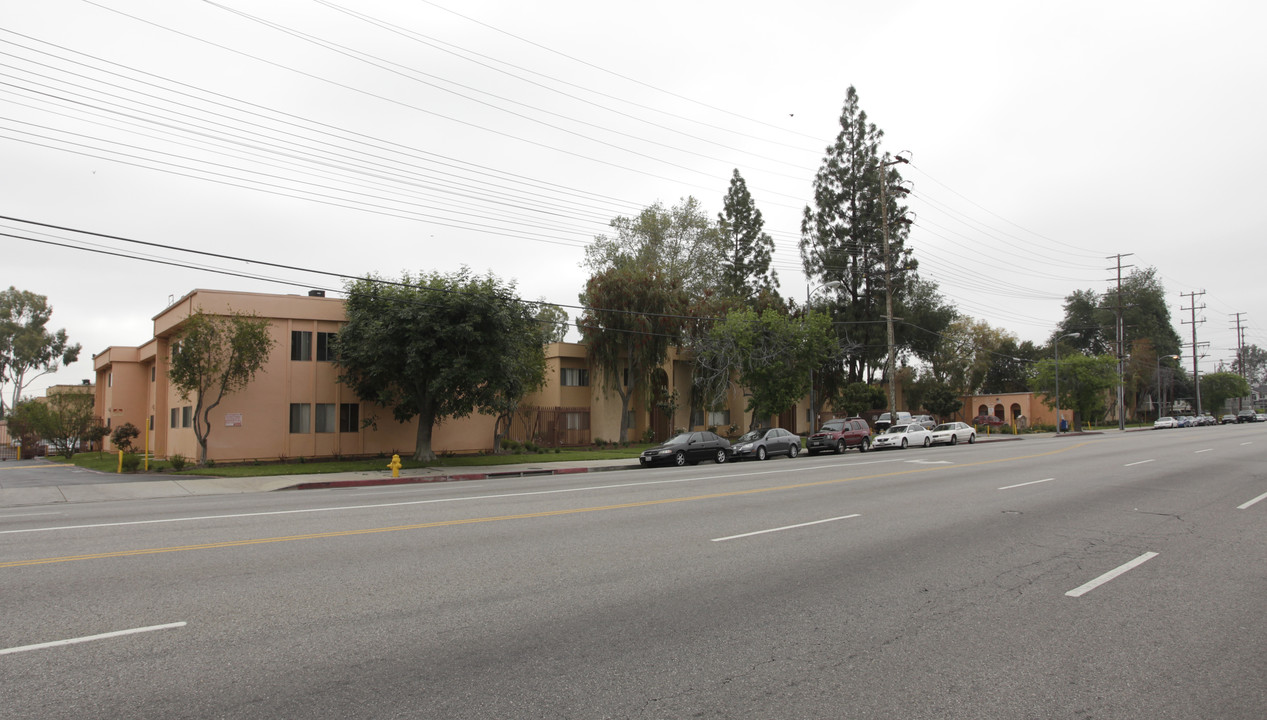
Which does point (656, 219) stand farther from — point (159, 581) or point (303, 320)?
point (159, 581)

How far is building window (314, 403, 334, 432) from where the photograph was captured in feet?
97.7

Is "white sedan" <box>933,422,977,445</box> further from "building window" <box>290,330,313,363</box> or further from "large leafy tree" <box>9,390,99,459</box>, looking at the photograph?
"large leafy tree" <box>9,390,99,459</box>

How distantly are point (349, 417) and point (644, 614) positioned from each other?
2698 centimetres

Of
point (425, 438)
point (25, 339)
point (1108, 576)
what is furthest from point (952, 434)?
point (25, 339)

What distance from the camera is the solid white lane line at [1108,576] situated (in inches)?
275

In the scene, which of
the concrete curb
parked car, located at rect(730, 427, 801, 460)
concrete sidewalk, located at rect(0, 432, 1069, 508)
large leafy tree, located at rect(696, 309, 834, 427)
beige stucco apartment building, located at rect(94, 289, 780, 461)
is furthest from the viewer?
large leafy tree, located at rect(696, 309, 834, 427)

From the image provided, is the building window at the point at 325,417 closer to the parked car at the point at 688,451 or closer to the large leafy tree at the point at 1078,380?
the parked car at the point at 688,451

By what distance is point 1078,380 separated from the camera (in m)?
61.8

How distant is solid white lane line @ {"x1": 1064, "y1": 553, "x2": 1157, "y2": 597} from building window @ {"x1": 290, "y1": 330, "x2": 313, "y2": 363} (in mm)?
28376

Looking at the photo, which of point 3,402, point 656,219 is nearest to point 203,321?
point 656,219

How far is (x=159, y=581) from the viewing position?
24.1 ft

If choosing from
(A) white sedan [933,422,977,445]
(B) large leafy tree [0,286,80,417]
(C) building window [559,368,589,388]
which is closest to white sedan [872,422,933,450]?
(A) white sedan [933,422,977,445]

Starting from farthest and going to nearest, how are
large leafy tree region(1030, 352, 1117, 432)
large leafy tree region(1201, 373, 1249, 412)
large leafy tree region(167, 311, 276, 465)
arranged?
large leafy tree region(1201, 373, 1249, 412) → large leafy tree region(1030, 352, 1117, 432) → large leafy tree region(167, 311, 276, 465)

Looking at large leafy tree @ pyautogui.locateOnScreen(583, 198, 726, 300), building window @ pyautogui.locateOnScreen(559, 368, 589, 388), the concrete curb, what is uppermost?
large leafy tree @ pyautogui.locateOnScreen(583, 198, 726, 300)
